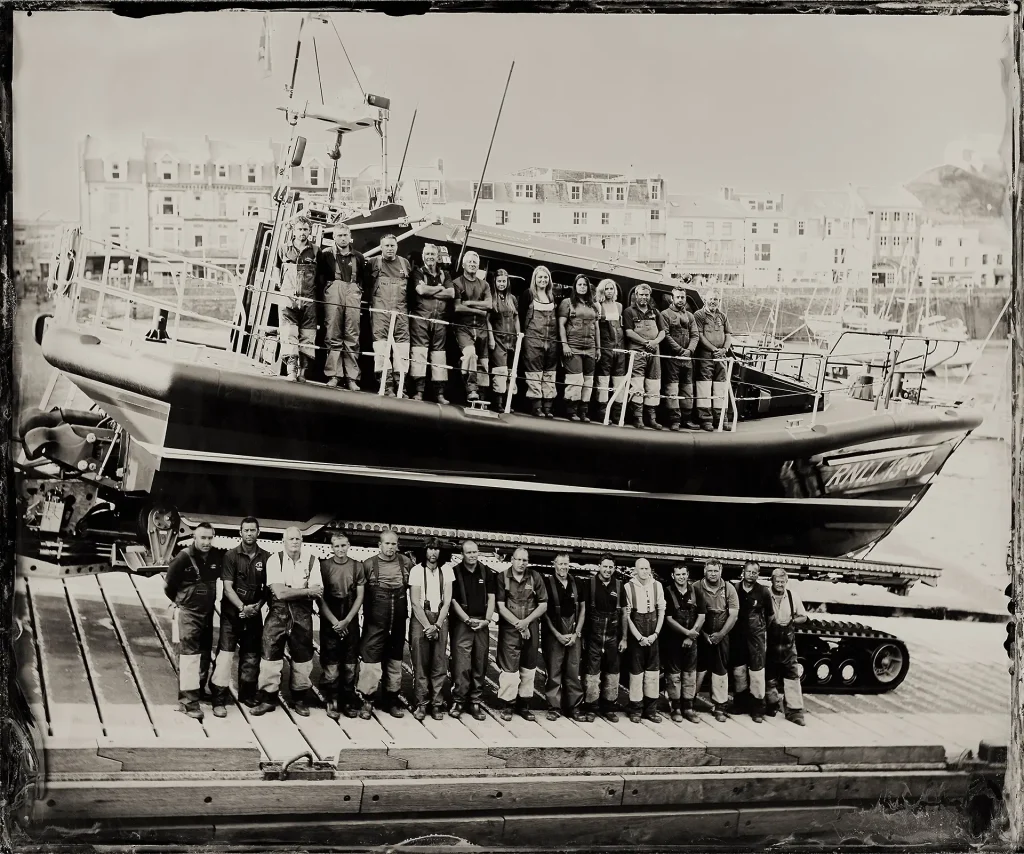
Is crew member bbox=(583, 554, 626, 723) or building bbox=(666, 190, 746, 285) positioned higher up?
building bbox=(666, 190, 746, 285)

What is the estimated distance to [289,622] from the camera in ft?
19.0

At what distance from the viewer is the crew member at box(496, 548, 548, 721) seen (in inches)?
237

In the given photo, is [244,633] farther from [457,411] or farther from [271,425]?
[457,411]

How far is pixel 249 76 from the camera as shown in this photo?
241 inches

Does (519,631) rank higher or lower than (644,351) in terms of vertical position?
lower

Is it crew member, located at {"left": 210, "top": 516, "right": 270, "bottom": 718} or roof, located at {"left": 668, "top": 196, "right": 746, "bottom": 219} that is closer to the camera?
crew member, located at {"left": 210, "top": 516, "right": 270, "bottom": 718}

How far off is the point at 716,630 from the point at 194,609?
309 cm

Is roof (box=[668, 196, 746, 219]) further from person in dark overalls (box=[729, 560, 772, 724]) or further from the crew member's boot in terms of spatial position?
person in dark overalls (box=[729, 560, 772, 724])

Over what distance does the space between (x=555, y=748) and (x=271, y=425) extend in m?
2.41

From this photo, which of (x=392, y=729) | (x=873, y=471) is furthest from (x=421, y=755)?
(x=873, y=471)

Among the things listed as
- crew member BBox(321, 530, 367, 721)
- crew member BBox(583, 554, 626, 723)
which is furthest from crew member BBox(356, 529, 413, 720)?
crew member BBox(583, 554, 626, 723)

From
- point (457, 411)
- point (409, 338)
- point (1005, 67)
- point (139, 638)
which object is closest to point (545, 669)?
point (457, 411)

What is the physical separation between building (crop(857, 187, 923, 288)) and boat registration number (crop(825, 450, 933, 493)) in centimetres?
120

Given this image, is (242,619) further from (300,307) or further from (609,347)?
(609,347)
